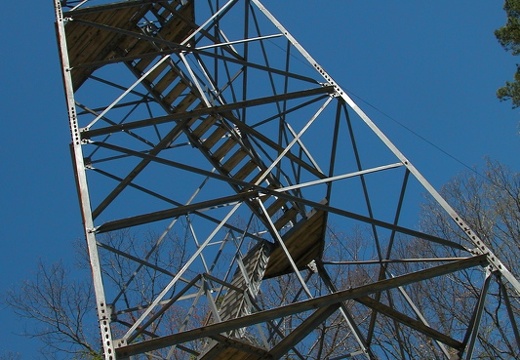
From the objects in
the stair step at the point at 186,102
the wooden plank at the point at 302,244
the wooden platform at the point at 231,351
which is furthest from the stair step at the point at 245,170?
the wooden platform at the point at 231,351

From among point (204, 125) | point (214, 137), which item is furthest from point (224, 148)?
point (204, 125)

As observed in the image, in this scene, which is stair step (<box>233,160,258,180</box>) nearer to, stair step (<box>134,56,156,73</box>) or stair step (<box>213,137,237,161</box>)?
stair step (<box>213,137,237,161</box>)

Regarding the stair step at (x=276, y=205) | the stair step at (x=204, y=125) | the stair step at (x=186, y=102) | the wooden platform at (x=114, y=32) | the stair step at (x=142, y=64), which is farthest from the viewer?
the stair step at (x=142, y=64)

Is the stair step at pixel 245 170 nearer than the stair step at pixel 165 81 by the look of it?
Yes

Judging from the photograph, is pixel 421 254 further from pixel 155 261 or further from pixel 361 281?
pixel 155 261

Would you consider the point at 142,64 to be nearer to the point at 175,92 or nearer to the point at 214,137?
the point at 175,92

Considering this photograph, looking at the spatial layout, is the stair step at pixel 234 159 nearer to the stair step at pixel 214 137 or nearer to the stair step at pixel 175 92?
the stair step at pixel 214 137

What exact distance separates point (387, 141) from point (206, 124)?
3464 millimetres

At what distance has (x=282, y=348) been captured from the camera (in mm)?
8445

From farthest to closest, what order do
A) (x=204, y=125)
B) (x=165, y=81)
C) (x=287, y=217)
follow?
(x=165, y=81), (x=204, y=125), (x=287, y=217)

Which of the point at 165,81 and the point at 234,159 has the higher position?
the point at 165,81

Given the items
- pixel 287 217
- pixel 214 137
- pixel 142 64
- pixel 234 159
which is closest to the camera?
pixel 287 217

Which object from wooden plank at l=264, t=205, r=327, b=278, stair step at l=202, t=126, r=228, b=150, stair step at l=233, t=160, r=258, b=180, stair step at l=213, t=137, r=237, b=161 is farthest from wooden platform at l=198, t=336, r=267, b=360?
stair step at l=202, t=126, r=228, b=150

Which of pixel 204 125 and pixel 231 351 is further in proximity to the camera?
pixel 204 125
